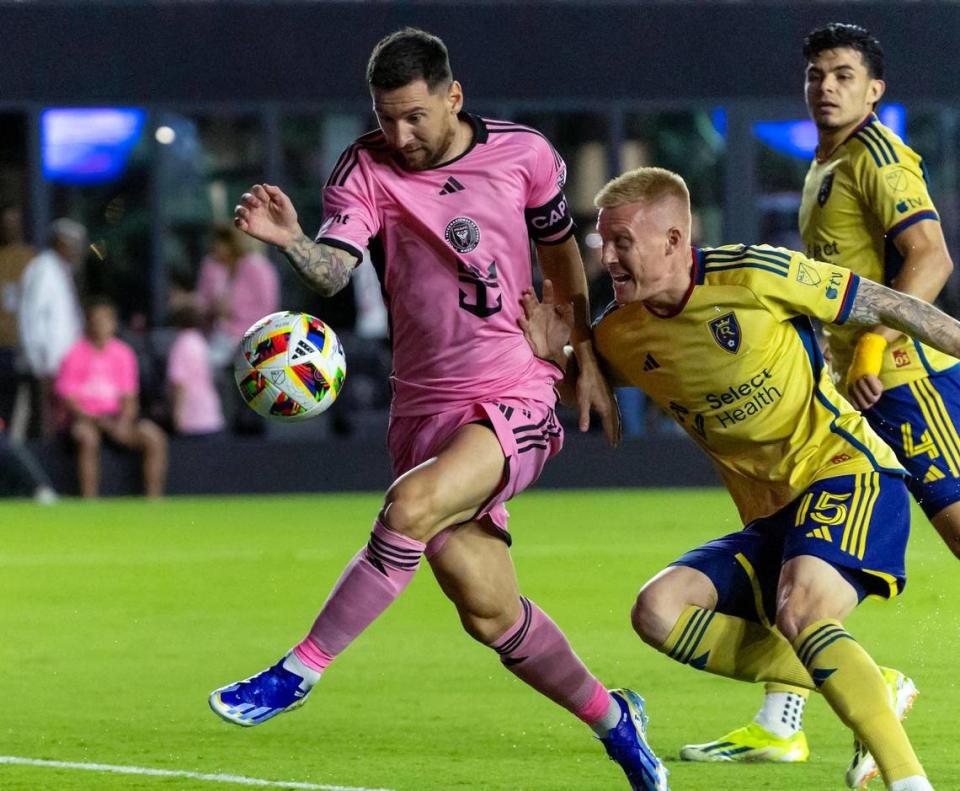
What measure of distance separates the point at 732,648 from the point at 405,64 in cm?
194

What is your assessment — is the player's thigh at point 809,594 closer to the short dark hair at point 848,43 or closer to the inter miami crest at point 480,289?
the inter miami crest at point 480,289

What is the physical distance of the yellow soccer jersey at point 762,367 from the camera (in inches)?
215

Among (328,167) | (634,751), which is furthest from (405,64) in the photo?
(328,167)

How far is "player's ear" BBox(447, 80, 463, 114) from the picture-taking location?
5.77 metres

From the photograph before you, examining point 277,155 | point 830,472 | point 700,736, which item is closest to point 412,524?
point 830,472

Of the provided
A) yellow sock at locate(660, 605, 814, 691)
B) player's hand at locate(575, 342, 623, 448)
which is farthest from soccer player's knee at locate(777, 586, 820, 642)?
player's hand at locate(575, 342, 623, 448)

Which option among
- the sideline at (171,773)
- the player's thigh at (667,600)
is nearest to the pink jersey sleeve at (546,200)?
the player's thigh at (667,600)

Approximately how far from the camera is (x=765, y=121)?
18.9 metres

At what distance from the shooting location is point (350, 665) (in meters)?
8.25

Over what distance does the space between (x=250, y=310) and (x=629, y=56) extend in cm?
468

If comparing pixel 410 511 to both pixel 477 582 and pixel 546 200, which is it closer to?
pixel 477 582

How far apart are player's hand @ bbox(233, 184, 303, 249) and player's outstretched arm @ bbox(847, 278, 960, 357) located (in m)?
1.59

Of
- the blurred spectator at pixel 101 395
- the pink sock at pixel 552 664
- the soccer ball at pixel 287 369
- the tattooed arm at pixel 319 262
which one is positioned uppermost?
the tattooed arm at pixel 319 262

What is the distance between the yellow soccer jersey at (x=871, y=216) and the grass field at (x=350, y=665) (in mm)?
1256
